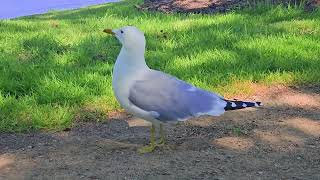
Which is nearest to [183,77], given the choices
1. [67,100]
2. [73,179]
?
[67,100]

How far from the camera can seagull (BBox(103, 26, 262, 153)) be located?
12.1 feet

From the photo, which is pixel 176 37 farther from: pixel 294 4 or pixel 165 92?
pixel 165 92

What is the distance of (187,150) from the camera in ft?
13.1

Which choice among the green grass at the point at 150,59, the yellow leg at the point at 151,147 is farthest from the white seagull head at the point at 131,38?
A: the green grass at the point at 150,59

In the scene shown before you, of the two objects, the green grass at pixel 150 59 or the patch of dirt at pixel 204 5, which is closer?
the green grass at pixel 150 59

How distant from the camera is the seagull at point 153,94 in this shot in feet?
12.1

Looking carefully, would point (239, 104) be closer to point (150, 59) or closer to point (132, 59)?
point (132, 59)

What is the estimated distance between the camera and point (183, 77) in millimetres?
5664

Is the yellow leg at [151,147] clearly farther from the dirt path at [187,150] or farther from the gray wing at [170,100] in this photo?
the gray wing at [170,100]

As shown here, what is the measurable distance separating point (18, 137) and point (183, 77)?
75.8 inches

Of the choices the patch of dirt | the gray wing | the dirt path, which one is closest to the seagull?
the gray wing

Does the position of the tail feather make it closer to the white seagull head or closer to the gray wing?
the gray wing

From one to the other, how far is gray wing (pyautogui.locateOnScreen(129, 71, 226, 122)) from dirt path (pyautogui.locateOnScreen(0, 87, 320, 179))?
0.34m

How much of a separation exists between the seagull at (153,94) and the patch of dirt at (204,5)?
19.8ft
